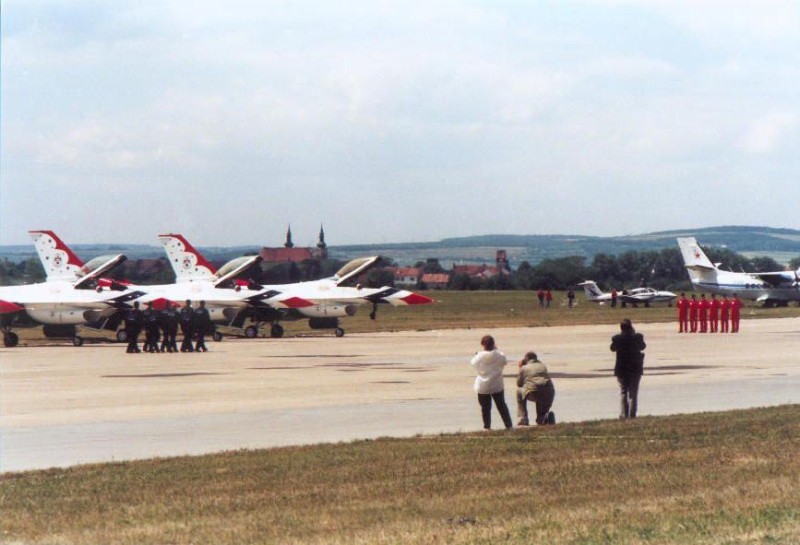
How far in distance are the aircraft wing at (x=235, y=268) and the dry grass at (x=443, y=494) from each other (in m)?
39.1

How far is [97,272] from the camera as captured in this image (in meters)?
54.2

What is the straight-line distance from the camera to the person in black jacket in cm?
2097

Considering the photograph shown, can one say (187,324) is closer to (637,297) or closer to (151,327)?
(151,327)

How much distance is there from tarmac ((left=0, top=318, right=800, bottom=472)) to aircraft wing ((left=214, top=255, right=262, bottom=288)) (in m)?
8.69

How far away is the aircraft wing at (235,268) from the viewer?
5622cm

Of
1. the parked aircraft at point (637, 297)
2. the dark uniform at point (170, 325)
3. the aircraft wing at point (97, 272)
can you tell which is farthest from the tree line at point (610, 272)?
the dark uniform at point (170, 325)

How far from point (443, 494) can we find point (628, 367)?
8765 millimetres

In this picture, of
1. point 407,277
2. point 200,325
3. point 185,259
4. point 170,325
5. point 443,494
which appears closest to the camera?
point 443,494

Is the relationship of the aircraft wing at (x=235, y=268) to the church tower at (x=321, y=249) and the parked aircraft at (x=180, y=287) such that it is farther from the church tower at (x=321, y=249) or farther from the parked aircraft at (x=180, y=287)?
the church tower at (x=321, y=249)

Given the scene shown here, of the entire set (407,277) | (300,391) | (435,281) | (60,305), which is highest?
(60,305)

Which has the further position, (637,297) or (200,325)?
(637,297)

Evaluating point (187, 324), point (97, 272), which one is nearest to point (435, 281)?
point (97, 272)

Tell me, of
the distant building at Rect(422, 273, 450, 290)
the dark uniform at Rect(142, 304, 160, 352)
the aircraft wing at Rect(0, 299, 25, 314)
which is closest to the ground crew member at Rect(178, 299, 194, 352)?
the dark uniform at Rect(142, 304, 160, 352)

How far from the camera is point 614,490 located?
42.2 ft
